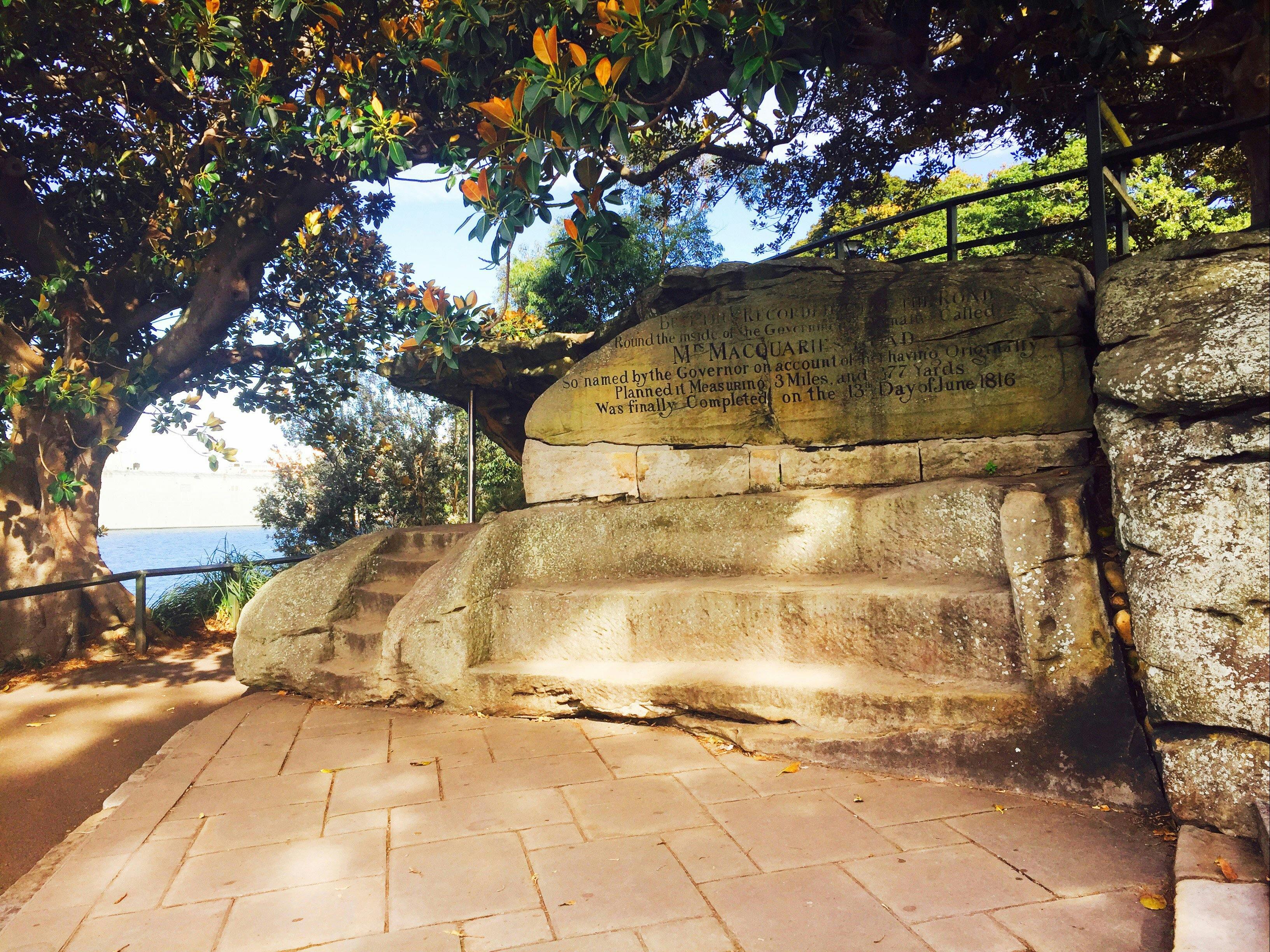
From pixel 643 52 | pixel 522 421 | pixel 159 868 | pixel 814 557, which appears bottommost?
pixel 159 868

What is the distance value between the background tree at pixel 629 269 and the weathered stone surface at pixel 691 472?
6.09 m

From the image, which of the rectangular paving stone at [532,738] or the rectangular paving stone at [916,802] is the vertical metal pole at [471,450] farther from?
the rectangular paving stone at [916,802]

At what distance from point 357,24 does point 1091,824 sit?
7.36 metres

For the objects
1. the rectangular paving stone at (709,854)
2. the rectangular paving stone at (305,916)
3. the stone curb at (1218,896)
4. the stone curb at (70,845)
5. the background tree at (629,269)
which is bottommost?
the stone curb at (70,845)

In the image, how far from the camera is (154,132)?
7441 millimetres

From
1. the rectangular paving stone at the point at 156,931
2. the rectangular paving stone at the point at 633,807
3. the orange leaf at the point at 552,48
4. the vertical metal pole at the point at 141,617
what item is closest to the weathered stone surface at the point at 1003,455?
the rectangular paving stone at the point at 633,807

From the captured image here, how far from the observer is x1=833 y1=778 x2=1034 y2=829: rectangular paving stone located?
2893 millimetres

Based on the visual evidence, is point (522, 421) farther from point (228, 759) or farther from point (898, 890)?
point (898, 890)

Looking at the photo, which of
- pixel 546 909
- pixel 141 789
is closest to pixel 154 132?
pixel 141 789

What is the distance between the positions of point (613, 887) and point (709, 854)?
0.36 m

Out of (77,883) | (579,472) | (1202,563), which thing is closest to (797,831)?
(1202,563)

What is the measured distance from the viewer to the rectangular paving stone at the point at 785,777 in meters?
3.19

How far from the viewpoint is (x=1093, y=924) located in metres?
2.16

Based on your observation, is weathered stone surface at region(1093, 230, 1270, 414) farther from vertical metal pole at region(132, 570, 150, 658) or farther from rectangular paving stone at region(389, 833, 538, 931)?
vertical metal pole at region(132, 570, 150, 658)
